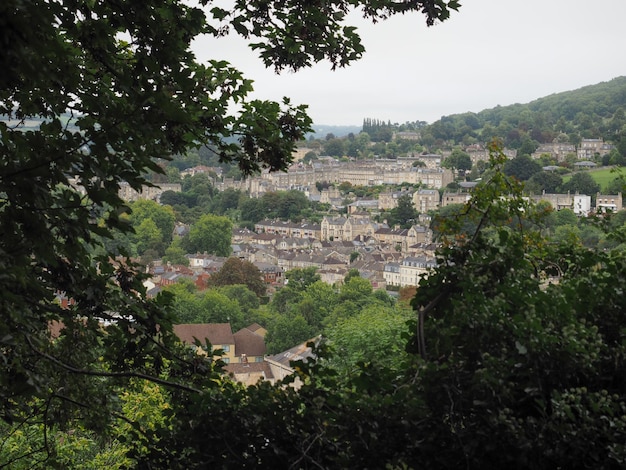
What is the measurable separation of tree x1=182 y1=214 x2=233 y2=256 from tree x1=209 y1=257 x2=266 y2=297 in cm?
1727

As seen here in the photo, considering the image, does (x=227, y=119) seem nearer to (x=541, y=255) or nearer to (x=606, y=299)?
(x=541, y=255)

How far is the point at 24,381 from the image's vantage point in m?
3.83

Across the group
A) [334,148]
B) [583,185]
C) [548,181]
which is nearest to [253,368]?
[583,185]

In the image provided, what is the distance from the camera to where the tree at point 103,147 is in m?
3.42

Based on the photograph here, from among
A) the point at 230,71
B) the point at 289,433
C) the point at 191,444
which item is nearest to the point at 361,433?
the point at 289,433

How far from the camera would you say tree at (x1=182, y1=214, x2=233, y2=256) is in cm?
6981

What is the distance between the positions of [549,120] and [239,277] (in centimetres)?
10466

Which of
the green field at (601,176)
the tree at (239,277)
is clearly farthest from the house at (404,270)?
the green field at (601,176)

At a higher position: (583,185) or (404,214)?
(583,185)

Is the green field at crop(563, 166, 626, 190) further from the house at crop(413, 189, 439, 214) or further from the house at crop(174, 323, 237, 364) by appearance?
the house at crop(174, 323, 237, 364)

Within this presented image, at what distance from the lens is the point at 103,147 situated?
352 cm

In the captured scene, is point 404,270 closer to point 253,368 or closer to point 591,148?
point 253,368

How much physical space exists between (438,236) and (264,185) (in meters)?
100

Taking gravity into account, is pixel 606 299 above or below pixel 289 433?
above
